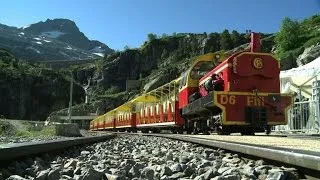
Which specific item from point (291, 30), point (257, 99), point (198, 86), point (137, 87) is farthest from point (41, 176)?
point (137, 87)

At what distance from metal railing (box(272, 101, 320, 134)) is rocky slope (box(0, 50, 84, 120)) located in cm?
14600

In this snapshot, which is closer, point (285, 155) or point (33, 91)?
point (285, 155)

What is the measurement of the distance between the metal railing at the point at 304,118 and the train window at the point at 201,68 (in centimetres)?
467

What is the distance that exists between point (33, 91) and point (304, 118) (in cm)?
15559

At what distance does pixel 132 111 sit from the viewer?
111ft

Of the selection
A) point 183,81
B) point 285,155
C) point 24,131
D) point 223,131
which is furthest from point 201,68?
point 24,131

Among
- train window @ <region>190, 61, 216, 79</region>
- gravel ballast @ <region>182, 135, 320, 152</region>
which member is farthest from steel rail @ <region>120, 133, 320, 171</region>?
train window @ <region>190, 61, 216, 79</region>

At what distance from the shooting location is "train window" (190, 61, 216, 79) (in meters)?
18.3

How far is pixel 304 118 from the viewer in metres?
20.3

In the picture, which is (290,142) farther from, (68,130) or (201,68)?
(68,130)

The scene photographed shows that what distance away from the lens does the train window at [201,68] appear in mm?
18312

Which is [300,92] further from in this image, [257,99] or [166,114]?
[257,99]

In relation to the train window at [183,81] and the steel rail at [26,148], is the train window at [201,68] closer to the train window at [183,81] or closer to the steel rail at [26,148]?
the train window at [183,81]

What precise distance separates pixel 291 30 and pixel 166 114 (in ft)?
213
